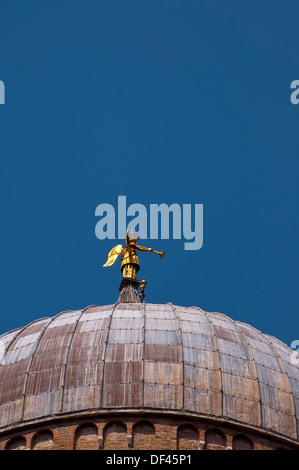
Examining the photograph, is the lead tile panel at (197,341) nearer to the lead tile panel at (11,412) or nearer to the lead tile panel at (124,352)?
the lead tile panel at (124,352)

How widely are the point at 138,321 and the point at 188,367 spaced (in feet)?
11.8

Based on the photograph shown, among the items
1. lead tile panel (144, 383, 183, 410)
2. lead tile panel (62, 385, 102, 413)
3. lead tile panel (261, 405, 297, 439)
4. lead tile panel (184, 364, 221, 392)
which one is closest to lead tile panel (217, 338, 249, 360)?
lead tile panel (184, 364, 221, 392)

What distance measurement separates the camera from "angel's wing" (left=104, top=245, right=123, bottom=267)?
269 feet

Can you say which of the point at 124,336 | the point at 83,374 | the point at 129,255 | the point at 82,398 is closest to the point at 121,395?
the point at 82,398

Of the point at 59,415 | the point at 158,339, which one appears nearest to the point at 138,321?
the point at 158,339

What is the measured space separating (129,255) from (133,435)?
15264mm

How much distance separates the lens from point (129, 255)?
8156cm

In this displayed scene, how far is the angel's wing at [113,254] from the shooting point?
81.9 meters

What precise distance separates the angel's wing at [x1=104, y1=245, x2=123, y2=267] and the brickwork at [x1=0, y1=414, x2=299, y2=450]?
1469 cm

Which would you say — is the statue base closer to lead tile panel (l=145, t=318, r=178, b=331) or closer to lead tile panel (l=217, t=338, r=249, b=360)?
lead tile panel (l=145, t=318, r=178, b=331)

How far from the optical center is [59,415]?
68438 millimetres

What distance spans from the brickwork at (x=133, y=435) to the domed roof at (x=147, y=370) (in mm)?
413

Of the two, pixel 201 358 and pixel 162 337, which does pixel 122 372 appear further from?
pixel 201 358
